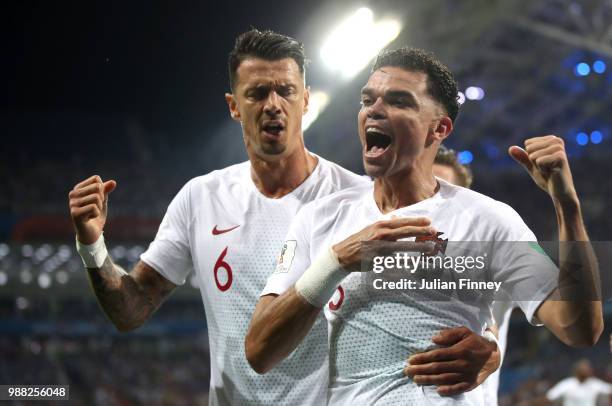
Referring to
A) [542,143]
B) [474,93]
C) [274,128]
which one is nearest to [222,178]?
[274,128]

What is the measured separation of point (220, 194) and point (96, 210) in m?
0.58

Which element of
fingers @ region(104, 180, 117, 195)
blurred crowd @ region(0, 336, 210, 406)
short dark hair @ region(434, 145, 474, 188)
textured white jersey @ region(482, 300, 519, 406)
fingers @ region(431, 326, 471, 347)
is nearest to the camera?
fingers @ region(431, 326, 471, 347)

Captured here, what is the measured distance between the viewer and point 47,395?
141 inches

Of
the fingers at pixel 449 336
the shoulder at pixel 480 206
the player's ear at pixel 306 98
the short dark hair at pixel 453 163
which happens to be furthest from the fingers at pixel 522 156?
the short dark hair at pixel 453 163

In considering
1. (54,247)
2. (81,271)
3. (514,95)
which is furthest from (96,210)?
(81,271)

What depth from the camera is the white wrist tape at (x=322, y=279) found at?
2238 mm

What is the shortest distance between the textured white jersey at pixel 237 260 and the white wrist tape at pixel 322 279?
0.62m

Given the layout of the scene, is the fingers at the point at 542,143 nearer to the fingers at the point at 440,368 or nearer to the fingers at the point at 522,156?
the fingers at the point at 522,156

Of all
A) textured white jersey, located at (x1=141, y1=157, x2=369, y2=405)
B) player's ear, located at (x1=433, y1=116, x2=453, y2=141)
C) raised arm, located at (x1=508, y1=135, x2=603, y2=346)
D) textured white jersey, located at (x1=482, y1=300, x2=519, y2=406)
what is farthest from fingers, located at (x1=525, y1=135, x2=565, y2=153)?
textured white jersey, located at (x1=482, y1=300, x2=519, y2=406)

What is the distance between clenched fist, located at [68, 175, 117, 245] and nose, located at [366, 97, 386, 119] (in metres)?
1.17

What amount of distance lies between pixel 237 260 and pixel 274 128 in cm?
56

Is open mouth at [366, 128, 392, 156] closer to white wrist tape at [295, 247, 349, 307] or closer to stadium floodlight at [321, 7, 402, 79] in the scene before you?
white wrist tape at [295, 247, 349, 307]

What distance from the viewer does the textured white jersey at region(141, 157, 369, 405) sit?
9.72 ft

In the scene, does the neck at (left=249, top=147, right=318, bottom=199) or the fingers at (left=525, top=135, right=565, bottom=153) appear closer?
the fingers at (left=525, top=135, right=565, bottom=153)
